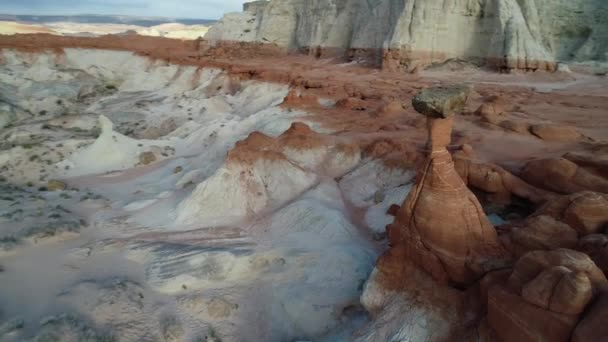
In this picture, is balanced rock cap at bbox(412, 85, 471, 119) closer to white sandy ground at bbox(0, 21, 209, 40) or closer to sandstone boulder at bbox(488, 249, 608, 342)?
sandstone boulder at bbox(488, 249, 608, 342)

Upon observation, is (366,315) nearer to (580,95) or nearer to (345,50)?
(580,95)

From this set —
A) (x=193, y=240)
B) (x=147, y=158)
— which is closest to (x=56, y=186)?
(x=147, y=158)

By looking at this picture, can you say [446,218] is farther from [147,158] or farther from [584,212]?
[147,158]

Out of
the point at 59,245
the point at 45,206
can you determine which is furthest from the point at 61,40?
the point at 59,245

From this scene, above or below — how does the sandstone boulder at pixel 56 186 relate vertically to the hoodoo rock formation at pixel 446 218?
below

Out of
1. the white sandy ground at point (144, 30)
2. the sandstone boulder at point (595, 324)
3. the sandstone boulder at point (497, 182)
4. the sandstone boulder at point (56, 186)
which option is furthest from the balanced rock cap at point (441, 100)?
the white sandy ground at point (144, 30)

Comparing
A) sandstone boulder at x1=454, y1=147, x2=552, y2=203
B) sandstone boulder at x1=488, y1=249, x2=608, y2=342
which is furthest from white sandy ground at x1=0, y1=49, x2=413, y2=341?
sandstone boulder at x1=488, y1=249, x2=608, y2=342

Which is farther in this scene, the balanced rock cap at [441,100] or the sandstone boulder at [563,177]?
the sandstone boulder at [563,177]

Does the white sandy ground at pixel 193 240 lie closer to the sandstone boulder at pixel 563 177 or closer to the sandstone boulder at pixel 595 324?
the sandstone boulder at pixel 595 324
